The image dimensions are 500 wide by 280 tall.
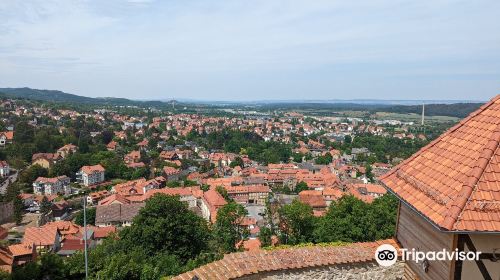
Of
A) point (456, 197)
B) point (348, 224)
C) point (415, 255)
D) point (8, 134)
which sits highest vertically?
point (456, 197)

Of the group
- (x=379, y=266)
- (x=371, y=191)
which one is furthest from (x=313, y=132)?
(x=379, y=266)

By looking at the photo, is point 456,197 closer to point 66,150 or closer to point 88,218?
point 88,218

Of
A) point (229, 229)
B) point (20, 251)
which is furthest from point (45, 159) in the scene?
point (229, 229)

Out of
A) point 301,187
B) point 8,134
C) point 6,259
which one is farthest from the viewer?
point 8,134

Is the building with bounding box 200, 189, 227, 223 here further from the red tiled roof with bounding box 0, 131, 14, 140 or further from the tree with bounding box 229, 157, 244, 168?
the red tiled roof with bounding box 0, 131, 14, 140

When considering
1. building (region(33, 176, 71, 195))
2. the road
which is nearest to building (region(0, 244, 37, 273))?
building (region(33, 176, 71, 195))

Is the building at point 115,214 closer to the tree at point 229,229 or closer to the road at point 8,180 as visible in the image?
the tree at point 229,229

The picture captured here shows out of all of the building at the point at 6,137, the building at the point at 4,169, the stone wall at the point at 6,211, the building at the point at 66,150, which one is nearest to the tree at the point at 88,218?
the stone wall at the point at 6,211
